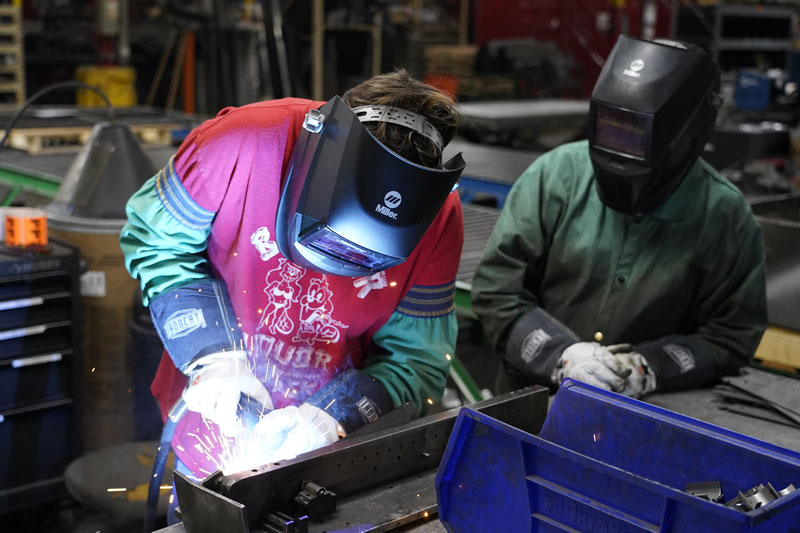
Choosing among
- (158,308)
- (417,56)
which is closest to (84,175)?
(158,308)

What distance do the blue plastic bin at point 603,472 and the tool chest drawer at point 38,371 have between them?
205 centimetres

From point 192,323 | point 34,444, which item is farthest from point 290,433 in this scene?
point 34,444

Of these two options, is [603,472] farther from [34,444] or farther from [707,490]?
[34,444]

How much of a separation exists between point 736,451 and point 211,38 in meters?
7.33

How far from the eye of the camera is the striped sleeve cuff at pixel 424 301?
1.87 meters

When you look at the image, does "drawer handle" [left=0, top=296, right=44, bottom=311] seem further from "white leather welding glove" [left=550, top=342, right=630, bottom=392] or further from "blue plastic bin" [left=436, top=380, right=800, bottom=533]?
"blue plastic bin" [left=436, top=380, right=800, bottom=533]

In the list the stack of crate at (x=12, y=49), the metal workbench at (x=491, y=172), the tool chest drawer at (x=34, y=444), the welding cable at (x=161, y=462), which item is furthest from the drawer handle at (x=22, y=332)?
the stack of crate at (x=12, y=49)

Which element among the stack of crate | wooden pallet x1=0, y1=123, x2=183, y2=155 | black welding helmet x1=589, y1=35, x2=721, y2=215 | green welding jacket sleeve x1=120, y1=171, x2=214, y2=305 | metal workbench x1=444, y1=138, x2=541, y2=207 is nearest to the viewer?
green welding jacket sleeve x1=120, y1=171, x2=214, y2=305

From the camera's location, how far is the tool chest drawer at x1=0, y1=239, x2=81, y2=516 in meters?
2.93

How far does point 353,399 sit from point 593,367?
2.03ft

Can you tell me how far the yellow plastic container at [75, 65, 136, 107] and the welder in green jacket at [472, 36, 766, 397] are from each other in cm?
665

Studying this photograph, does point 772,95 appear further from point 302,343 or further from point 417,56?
point 302,343

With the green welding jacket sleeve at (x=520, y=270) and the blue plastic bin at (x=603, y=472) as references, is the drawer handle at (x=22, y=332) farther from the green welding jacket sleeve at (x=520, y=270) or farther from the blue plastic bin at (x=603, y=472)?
the blue plastic bin at (x=603, y=472)

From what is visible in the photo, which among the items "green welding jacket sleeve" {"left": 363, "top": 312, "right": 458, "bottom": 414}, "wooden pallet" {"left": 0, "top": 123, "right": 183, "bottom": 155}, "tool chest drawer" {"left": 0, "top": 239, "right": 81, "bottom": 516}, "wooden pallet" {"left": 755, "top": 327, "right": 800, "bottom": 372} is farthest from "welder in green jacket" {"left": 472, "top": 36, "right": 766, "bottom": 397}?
"wooden pallet" {"left": 0, "top": 123, "right": 183, "bottom": 155}
